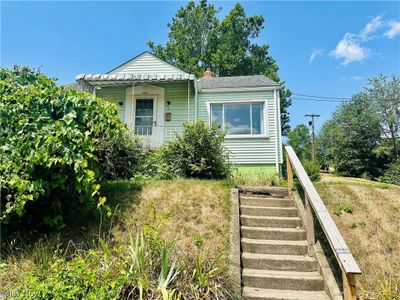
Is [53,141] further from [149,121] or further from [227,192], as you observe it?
[149,121]

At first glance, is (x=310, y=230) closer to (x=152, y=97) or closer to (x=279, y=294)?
(x=279, y=294)

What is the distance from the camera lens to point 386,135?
2406 centimetres

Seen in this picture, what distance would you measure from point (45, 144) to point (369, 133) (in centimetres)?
2655

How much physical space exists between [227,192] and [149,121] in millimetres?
7053

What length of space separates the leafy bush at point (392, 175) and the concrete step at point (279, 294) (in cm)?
1960

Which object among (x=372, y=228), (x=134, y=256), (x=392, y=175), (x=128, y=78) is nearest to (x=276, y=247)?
(x=372, y=228)

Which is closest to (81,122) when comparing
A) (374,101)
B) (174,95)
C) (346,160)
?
(174,95)

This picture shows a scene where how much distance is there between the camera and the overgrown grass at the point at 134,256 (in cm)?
291

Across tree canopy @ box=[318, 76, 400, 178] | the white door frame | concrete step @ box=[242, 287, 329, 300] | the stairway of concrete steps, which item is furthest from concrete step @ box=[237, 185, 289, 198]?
tree canopy @ box=[318, 76, 400, 178]

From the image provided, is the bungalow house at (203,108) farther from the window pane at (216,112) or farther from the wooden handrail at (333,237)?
the wooden handrail at (333,237)

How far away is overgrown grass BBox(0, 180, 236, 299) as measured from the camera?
2914 mm

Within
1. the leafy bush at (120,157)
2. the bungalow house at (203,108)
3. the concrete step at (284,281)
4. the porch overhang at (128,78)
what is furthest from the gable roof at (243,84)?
the concrete step at (284,281)

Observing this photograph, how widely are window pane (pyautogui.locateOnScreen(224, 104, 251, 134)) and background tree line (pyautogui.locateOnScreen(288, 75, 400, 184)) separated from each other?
1535 centimetres

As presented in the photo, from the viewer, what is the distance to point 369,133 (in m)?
23.6
